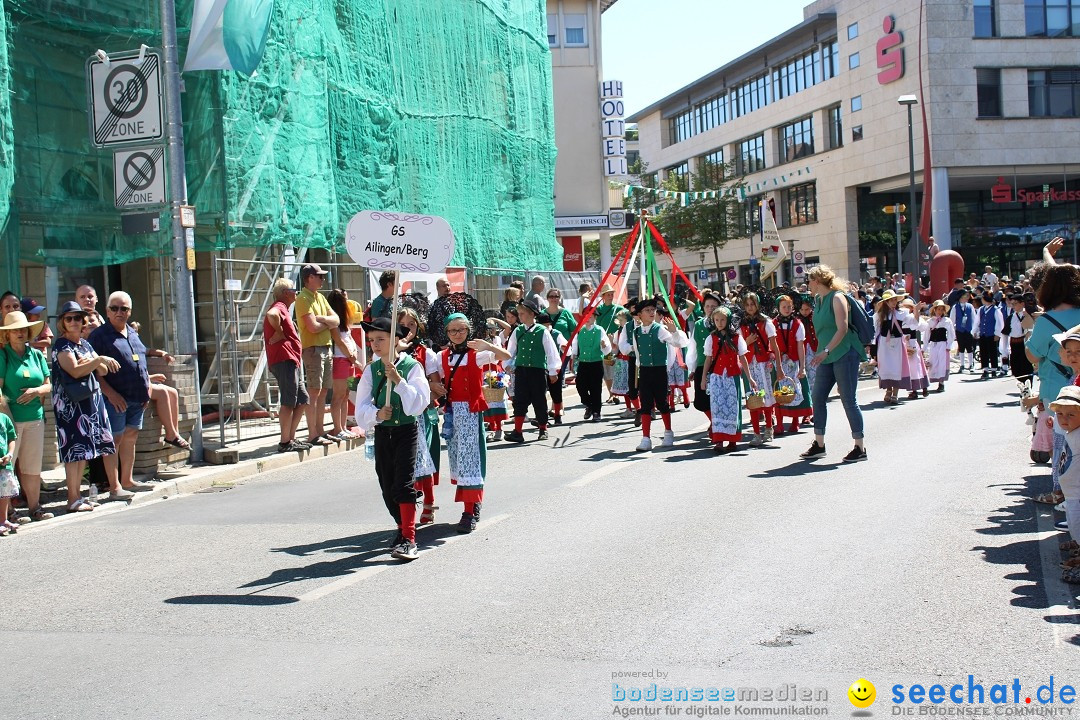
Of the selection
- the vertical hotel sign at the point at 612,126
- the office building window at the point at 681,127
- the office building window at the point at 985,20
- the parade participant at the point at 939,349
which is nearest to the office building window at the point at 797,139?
the office building window at the point at 985,20

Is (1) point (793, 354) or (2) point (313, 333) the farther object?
(1) point (793, 354)

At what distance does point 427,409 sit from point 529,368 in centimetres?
611

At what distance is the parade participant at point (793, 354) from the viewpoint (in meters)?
15.1

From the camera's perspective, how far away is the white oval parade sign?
8930 millimetres

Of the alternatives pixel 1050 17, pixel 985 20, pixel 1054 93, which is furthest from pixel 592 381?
pixel 1050 17

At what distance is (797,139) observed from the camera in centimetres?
6309

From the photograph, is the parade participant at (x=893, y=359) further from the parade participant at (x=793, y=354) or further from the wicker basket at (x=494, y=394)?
the wicker basket at (x=494, y=394)

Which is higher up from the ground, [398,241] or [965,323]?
[398,241]

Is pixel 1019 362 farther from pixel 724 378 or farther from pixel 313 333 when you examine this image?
pixel 313 333

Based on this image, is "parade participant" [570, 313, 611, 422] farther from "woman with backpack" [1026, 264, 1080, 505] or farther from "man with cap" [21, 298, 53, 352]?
"woman with backpack" [1026, 264, 1080, 505]

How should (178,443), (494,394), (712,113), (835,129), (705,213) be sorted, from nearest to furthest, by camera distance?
1. (178,443)
2. (494,394)
3. (835,129)
4. (705,213)
5. (712,113)

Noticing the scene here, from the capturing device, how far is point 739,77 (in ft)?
225

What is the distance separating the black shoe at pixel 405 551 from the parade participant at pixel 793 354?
8124mm

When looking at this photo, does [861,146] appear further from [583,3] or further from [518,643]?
[518,643]
